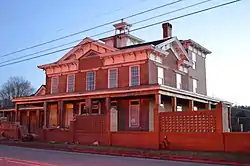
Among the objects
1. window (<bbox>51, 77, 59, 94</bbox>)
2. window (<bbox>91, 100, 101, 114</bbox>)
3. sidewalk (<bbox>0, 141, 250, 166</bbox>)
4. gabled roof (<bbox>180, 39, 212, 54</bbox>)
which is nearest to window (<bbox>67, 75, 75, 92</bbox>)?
window (<bbox>51, 77, 59, 94</bbox>)

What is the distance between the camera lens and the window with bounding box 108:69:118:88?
2830 centimetres

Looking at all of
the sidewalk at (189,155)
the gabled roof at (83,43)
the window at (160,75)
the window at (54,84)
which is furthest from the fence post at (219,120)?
the window at (54,84)

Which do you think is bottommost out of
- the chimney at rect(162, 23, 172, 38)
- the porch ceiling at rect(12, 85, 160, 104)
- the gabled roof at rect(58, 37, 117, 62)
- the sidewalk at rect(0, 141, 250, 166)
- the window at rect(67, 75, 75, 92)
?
the sidewalk at rect(0, 141, 250, 166)

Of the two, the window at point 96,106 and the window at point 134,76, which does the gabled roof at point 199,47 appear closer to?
the window at point 134,76

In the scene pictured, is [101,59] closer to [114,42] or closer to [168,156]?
[114,42]

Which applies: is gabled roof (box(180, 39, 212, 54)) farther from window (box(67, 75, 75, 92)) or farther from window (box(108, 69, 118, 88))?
window (box(67, 75, 75, 92))

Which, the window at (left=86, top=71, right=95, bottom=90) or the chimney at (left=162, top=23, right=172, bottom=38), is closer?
the window at (left=86, top=71, right=95, bottom=90)

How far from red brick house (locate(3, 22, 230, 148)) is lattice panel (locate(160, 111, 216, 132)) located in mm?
55

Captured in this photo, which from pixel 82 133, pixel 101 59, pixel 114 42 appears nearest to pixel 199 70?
pixel 114 42

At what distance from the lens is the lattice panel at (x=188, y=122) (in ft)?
56.1

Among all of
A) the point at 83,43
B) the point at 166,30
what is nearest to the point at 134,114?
the point at 83,43

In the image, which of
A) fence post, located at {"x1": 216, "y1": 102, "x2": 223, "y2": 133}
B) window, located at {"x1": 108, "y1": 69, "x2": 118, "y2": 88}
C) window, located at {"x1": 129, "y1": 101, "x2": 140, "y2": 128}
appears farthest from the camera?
window, located at {"x1": 108, "y1": 69, "x2": 118, "y2": 88}

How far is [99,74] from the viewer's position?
29.5m

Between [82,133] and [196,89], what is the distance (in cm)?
1709
